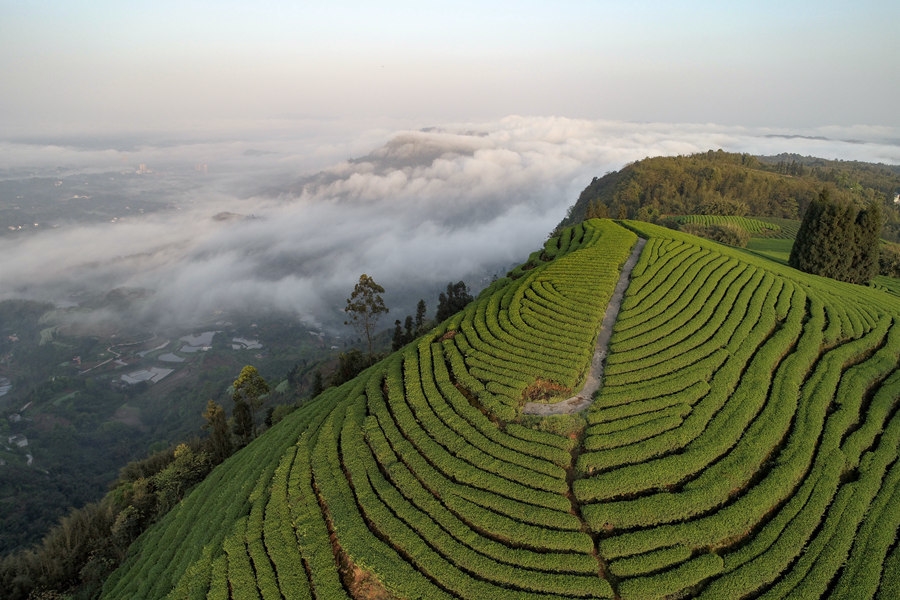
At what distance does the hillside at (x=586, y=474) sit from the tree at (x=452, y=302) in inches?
1118

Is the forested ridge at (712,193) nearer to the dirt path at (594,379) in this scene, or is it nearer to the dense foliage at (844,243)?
the dense foliage at (844,243)

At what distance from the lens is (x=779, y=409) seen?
938 inches

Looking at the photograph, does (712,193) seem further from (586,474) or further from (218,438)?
(218,438)

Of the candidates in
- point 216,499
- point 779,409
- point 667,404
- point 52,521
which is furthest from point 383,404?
point 52,521

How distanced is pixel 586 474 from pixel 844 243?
5021 centimetres

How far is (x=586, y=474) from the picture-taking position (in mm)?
20797

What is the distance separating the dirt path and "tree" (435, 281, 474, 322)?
1160 inches

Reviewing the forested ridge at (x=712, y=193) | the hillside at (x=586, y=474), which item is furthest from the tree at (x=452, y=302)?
the forested ridge at (x=712, y=193)

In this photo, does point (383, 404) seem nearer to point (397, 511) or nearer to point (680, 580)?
point (397, 511)

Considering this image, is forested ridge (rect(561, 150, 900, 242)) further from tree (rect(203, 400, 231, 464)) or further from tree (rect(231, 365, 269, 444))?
tree (rect(203, 400, 231, 464))

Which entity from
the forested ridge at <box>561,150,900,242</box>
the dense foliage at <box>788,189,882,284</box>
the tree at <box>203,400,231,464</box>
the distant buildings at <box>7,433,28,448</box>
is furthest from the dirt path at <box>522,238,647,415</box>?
the distant buildings at <box>7,433,28,448</box>

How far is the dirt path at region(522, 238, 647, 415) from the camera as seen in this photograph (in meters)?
25.0

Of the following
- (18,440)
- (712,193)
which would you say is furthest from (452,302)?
(18,440)

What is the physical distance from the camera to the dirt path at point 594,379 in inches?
984
